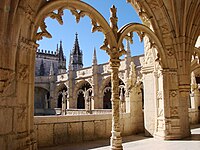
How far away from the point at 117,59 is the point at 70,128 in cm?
167

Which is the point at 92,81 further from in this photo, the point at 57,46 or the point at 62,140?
the point at 57,46

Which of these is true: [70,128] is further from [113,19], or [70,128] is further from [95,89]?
[95,89]

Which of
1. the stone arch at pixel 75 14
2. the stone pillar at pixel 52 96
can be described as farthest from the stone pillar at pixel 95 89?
the stone arch at pixel 75 14

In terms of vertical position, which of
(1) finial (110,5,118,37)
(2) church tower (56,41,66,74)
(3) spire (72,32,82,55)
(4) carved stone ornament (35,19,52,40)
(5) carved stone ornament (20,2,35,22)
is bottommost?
(4) carved stone ornament (35,19,52,40)

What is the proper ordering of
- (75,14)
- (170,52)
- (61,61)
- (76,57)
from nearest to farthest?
(75,14) < (170,52) < (76,57) < (61,61)

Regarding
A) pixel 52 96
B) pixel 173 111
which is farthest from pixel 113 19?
pixel 52 96

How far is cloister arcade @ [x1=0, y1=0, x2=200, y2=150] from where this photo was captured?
212 centimetres

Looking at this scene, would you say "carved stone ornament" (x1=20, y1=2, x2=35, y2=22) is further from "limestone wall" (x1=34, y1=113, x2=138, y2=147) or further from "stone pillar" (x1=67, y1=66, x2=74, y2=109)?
"stone pillar" (x1=67, y1=66, x2=74, y2=109)

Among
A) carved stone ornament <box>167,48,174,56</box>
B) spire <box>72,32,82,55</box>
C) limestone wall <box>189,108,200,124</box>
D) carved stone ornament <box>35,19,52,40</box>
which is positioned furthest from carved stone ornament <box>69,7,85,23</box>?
spire <box>72,32,82,55</box>

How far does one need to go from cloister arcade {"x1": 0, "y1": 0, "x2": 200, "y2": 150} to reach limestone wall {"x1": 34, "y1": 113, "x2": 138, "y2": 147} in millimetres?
254

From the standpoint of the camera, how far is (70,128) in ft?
13.4

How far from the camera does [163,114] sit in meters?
4.50

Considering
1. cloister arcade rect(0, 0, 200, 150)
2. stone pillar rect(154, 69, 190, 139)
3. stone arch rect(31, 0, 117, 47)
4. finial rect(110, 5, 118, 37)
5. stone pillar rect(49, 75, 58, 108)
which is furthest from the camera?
stone pillar rect(49, 75, 58, 108)

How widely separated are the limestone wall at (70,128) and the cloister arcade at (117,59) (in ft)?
0.83
